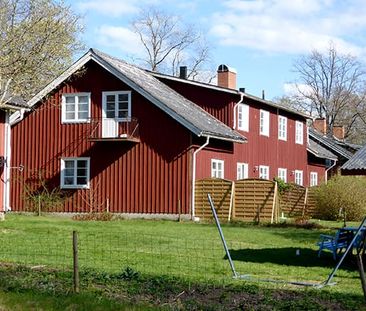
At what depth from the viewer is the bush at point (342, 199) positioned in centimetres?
2980

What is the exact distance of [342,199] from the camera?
30109 millimetres

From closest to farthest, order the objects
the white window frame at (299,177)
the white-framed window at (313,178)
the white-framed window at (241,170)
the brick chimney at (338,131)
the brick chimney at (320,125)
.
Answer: the white-framed window at (241,170) → the white window frame at (299,177) → the white-framed window at (313,178) → the brick chimney at (320,125) → the brick chimney at (338,131)

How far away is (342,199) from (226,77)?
10.3m

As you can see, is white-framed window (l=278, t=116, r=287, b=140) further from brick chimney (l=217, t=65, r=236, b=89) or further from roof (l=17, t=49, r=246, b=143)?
roof (l=17, t=49, r=246, b=143)

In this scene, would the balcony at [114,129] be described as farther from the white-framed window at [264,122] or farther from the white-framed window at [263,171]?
the white-framed window at [263,171]

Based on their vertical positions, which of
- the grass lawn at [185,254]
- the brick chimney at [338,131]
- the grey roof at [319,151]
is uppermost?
the brick chimney at [338,131]

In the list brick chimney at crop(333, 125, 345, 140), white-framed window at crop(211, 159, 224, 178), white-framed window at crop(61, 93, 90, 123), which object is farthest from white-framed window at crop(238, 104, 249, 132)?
brick chimney at crop(333, 125, 345, 140)

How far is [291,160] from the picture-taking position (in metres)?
39.5

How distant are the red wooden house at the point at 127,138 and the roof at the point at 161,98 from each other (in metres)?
0.05

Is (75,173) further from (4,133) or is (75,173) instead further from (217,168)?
(217,168)

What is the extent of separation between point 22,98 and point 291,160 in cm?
1653

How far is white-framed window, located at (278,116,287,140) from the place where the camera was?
125 ft

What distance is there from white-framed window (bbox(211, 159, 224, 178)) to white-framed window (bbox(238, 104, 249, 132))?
265cm

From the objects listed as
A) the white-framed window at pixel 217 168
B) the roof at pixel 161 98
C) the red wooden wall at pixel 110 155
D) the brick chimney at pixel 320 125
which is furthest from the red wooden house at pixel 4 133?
the brick chimney at pixel 320 125
